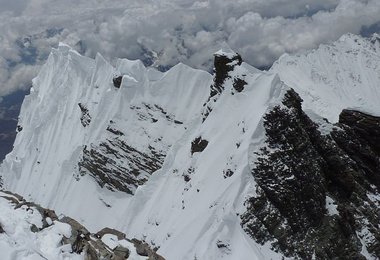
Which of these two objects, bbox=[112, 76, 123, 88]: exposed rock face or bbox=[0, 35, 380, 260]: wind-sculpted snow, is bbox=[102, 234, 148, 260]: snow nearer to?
bbox=[0, 35, 380, 260]: wind-sculpted snow

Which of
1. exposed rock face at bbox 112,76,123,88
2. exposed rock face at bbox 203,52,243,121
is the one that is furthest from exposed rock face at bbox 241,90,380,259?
exposed rock face at bbox 112,76,123,88

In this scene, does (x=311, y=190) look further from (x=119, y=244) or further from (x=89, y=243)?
(x=89, y=243)

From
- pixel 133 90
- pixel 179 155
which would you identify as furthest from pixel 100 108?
pixel 179 155

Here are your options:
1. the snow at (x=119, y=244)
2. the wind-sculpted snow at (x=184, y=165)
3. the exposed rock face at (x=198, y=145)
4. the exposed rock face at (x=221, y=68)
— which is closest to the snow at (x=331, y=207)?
the wind-sculpted snow at (x=184, y=165)

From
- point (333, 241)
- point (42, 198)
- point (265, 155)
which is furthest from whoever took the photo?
point (42, 198)

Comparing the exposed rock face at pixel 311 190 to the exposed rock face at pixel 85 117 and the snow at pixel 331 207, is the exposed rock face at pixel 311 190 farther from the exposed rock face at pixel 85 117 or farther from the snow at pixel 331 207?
the exposed rock face at pixel 85 117

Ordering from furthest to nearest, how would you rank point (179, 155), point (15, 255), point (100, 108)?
point (100, 108) < point (179, 155) < point (15, 255)

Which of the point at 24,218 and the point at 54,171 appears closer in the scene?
the point at 24,218

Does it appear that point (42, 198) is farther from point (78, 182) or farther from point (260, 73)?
point (260, 73)
